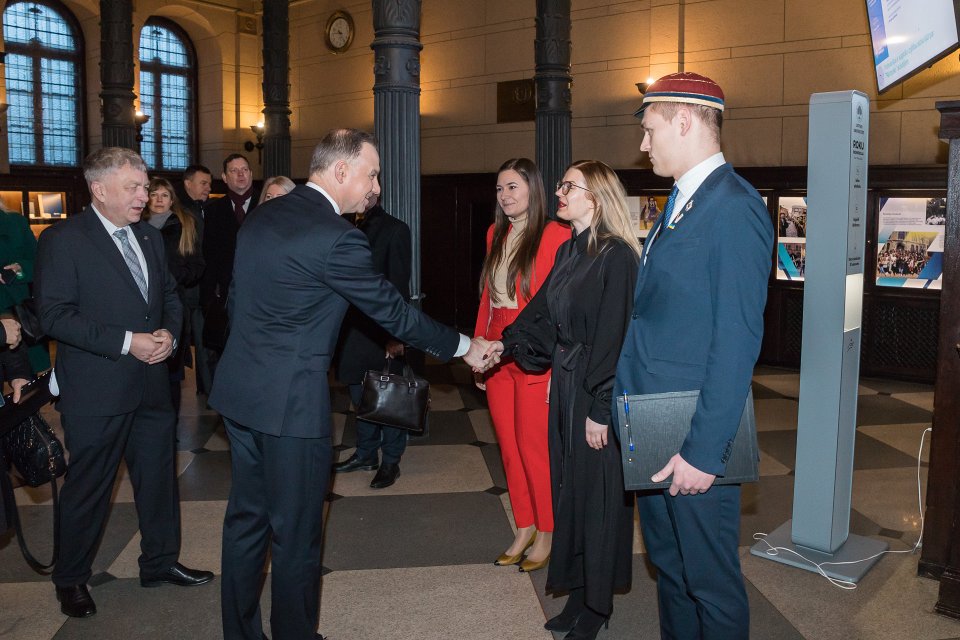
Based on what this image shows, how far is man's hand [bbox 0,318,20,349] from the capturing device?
293 centimetres

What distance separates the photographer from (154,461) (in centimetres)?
332

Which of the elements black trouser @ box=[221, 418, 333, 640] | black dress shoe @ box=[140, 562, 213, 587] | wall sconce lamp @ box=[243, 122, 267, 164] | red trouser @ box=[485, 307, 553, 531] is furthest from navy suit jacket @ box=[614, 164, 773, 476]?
wall sconce lamp @ box=[243, 122, 267, 164]

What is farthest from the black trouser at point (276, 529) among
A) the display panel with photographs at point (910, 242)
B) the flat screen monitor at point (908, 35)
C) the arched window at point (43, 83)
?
the arched window at point (43, 83)

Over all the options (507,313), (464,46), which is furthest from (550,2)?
(507,313)

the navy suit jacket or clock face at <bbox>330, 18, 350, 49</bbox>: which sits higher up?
clock face at <bbox>330, 18, 350, 49</bbox>

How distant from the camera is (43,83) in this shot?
1285 cm

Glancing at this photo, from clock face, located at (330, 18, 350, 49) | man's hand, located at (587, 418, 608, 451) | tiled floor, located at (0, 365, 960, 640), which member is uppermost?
clock face, located at (330, 18, 350, 49)

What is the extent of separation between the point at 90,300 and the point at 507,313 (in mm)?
1694

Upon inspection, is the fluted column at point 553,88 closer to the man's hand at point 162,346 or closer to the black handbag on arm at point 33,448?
the man's hand at point 162,346

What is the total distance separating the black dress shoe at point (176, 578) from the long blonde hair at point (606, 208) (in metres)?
2.14

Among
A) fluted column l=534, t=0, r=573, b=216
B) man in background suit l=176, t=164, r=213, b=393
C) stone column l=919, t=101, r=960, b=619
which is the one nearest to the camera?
stone column l=919, t=101, r=960, b=619

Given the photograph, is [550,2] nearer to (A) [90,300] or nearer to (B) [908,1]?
(B) [908,1]

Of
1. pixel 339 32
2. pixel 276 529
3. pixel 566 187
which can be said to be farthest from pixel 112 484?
pixel 339 32

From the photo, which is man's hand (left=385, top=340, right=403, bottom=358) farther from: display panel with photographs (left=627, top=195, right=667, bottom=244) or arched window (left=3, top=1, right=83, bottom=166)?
arched window (left=3, top=1, right=83, bottom=166)
